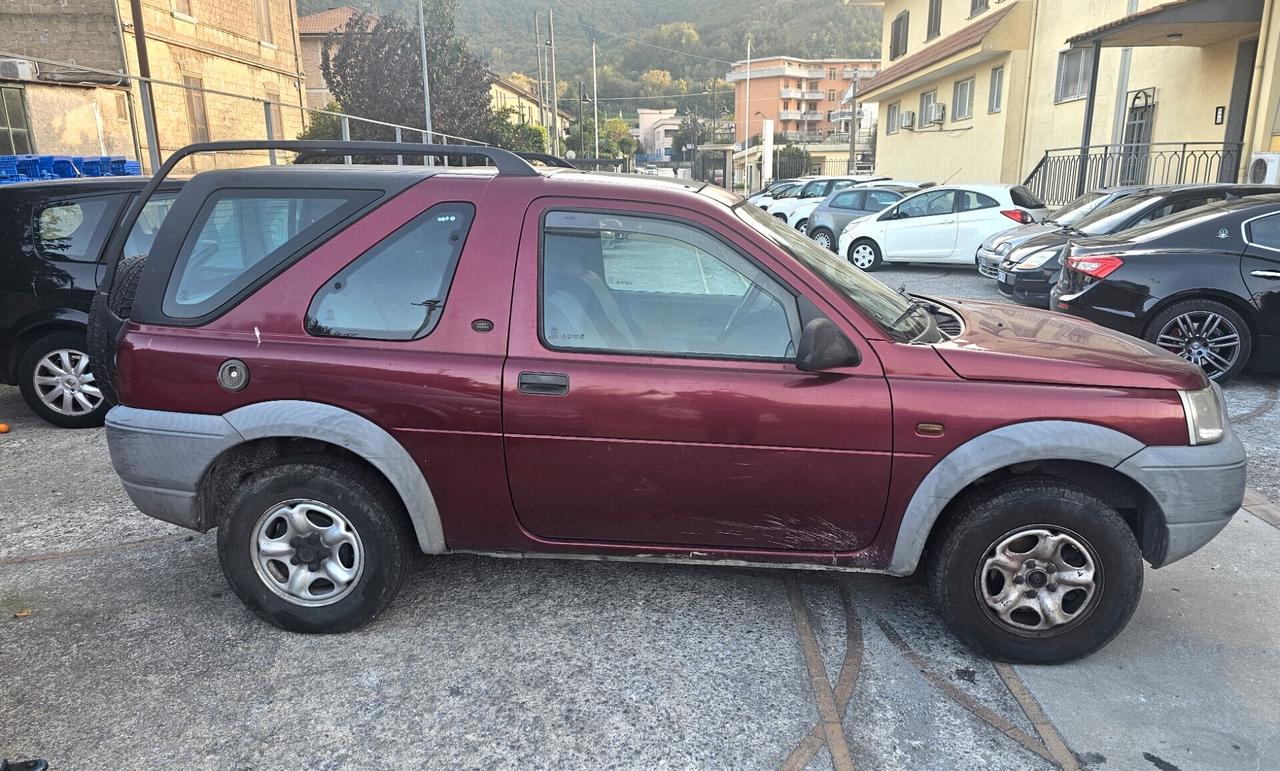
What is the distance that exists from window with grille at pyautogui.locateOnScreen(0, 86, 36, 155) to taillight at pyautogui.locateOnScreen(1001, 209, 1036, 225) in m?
16.6

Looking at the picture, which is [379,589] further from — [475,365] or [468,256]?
[468,256]

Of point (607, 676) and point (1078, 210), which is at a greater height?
point (1078, 210)

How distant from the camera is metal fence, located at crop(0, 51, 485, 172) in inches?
491

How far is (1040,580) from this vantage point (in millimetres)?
3203

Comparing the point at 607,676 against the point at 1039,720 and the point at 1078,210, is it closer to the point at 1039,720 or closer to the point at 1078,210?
the point at 1039,720

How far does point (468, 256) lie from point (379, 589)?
132 centimetres

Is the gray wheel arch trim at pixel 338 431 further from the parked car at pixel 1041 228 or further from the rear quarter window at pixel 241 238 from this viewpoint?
the parked car at pixel 1041 228

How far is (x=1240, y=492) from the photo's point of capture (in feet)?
10.6

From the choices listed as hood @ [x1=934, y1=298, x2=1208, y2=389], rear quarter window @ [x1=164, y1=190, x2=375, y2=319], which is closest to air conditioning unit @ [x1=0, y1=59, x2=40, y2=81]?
rear quarter window @ [x1=164, y1=190, x2=375, y2=319]

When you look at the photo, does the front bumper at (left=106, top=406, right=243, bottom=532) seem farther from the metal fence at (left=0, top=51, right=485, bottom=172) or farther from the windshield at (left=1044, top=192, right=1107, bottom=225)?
the windshield at (left=1044, top=192, right=1107, bottom=225)

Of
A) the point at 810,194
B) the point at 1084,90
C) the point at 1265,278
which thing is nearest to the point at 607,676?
the point at 1265,278

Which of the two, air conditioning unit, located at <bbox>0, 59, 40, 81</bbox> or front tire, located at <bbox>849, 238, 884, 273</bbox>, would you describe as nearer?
air conditioning unit, located at <bbox>0, 59, 40, 81</bbox>

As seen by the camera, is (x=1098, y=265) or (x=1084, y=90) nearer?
(x=1098, y=265)

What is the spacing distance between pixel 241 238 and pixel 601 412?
160 centimetres
